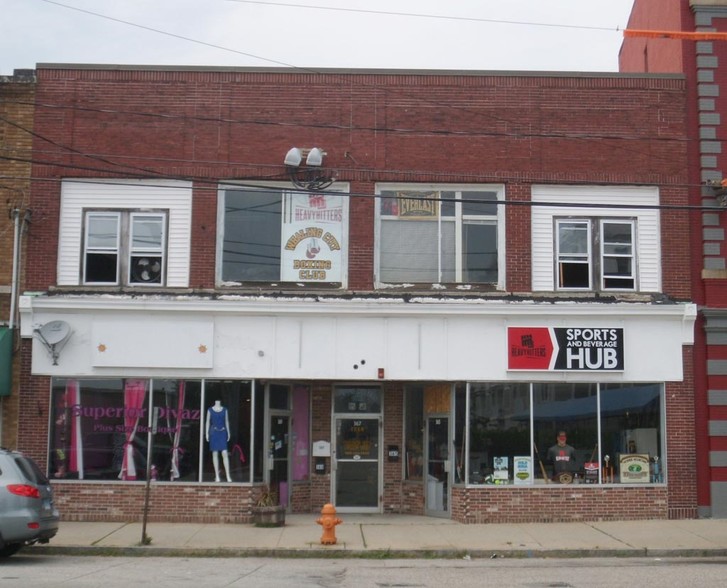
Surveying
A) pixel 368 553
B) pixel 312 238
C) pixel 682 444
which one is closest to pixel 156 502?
pixel 368 553

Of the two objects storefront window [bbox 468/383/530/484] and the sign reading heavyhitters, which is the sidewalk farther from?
the sign reading heavyhitters

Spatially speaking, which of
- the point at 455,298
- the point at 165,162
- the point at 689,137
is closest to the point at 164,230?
the point at 165,162

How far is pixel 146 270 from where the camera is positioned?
19266 mm

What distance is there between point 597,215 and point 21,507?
12149mm

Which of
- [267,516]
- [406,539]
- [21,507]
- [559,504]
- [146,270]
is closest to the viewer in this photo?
[21,507]

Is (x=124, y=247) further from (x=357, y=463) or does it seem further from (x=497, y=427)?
(x=497, y=427)

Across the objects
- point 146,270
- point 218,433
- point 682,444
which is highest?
point 146,270

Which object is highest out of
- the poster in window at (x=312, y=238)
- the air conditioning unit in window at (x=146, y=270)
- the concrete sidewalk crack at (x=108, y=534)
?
the poster in window at (x=312, y=238)

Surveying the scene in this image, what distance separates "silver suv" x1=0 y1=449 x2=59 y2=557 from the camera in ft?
43.7

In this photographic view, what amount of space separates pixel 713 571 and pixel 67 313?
1239 cm

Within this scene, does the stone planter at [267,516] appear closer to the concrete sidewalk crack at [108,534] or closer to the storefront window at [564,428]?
the concrete sidewalk crack at [108,534]

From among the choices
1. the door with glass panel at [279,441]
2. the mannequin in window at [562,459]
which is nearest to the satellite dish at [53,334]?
the door with glass panel at [279,441]

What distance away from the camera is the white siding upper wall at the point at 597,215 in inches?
760

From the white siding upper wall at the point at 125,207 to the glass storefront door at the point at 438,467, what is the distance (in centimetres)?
580
